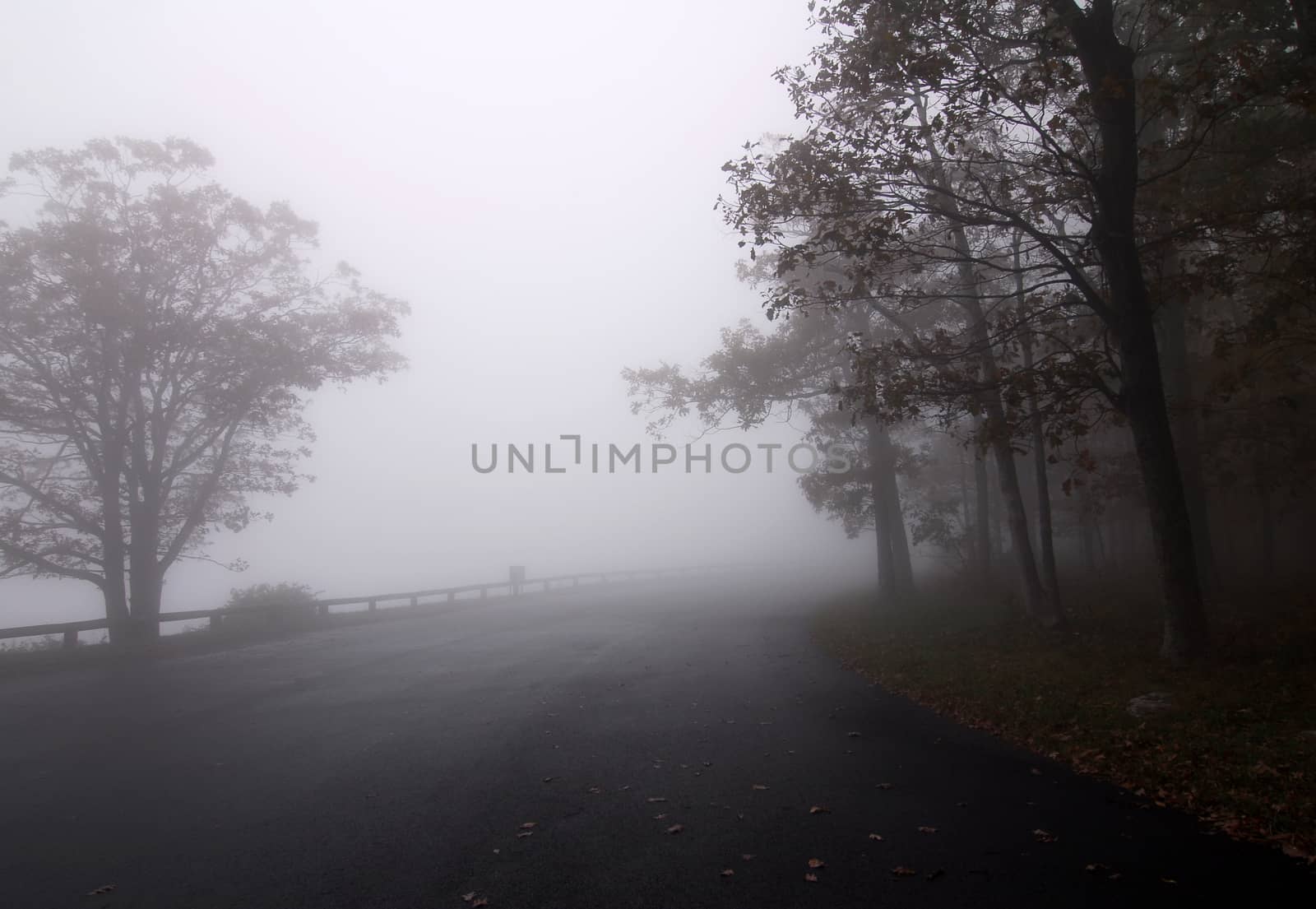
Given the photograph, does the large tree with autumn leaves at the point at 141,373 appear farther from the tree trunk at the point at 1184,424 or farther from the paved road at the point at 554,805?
the tree trunk at the point at 1184,424

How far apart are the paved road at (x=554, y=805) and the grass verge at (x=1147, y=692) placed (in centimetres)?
53

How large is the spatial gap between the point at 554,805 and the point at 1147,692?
24.7 ft

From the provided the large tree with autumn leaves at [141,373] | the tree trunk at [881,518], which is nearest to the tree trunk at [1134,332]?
the tree trunk at [881,518]

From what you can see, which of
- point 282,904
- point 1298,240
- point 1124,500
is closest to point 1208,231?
point 1298,240

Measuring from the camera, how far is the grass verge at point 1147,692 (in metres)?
6.48

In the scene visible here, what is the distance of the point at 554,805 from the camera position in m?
6.84

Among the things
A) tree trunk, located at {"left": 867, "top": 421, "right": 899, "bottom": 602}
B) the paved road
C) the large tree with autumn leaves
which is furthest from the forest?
the large tree with autumn leaves

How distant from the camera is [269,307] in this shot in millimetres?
22766

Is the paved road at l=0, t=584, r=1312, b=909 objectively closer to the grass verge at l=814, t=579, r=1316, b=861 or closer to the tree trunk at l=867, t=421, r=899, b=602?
the grass verge at l=814, t=579, r=1316, b=861

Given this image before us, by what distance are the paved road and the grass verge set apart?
530 mm

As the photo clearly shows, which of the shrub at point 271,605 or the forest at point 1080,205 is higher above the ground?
the forest at point 1080,205

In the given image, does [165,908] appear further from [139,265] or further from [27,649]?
[139,265]

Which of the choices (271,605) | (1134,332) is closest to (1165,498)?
(1134,332)

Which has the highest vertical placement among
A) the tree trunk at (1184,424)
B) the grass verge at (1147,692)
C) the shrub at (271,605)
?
the tree trunk at (1184,424)
